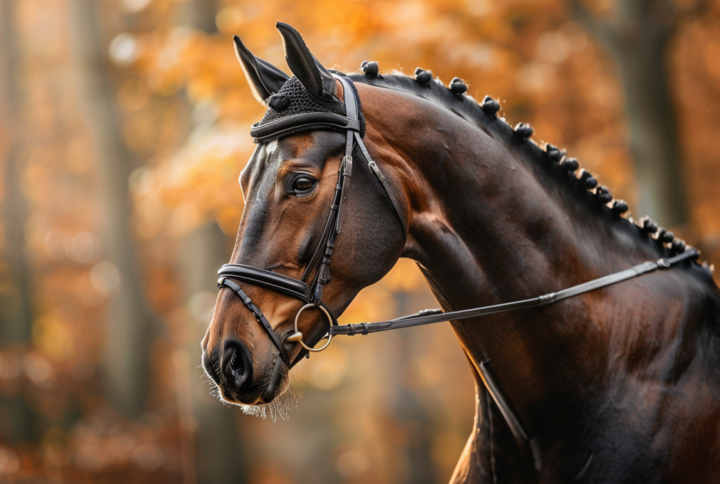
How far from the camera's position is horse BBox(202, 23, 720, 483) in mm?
2277

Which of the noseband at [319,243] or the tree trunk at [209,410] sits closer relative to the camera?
the noseband at [319,243]

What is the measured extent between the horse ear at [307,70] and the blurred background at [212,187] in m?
1.12

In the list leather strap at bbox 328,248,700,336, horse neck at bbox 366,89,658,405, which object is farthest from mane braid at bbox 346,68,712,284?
leather strap at bbox 328,248,700,336

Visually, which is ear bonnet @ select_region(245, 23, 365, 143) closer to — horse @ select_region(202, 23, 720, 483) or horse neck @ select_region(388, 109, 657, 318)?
horse @ select_region(202, 23, 720, 483)

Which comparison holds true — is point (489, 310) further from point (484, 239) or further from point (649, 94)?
point (649, 94)

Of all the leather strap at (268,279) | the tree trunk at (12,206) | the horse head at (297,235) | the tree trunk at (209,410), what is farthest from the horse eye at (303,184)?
the tree trunk at (12,206)

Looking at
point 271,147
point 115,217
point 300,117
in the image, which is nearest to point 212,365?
point 271,147

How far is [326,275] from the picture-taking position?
2.30 metres

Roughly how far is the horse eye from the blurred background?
761 millimetres

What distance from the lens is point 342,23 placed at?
22.0ft

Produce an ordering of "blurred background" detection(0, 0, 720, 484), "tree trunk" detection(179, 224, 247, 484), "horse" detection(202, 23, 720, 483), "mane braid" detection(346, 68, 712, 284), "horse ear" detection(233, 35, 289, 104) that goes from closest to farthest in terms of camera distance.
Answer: "horse" detection(202, 23, 720, 483)
"horse ear" detection(233, 35, 289, 104)
"mane braid" detection(346, 68, 712, 284)
"blurred background" detection(0, 0, 720, 484)
"tree trunk" detection(179, 224, 247, 484)

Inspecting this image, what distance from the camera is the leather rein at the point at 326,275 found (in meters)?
2.22

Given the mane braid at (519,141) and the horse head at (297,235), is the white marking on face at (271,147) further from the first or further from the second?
the mane braid at (519,141)

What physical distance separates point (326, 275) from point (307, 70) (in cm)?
75
